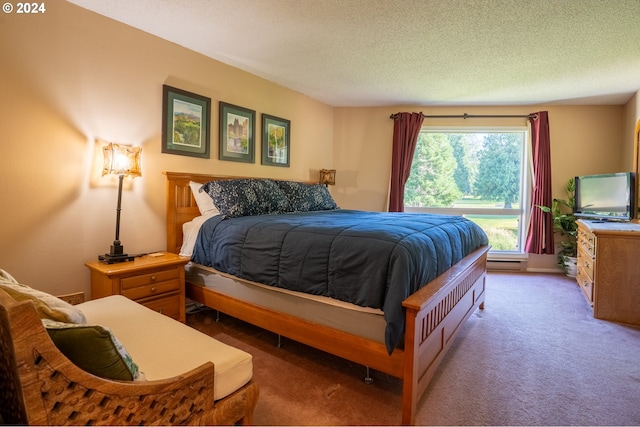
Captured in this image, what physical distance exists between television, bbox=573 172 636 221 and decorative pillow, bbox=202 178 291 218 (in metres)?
3.49

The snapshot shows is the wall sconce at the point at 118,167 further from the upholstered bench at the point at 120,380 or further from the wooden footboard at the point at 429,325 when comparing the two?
the wooden footboard at the point at 429,325

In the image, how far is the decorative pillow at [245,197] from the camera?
2623 mm

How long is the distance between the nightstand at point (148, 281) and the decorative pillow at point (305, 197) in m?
1.20

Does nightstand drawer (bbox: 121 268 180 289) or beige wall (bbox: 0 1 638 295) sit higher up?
beige wall (bbox: 0 1 638 295)

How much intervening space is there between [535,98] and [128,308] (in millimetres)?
4889

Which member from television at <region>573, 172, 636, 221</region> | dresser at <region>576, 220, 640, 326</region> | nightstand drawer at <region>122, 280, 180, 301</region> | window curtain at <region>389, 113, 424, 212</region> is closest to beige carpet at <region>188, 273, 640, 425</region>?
dresser at <region>576, 220, 640, 326</region>

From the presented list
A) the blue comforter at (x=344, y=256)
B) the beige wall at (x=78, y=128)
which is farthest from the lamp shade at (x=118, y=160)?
the blue comforter at (x=344, y=256)

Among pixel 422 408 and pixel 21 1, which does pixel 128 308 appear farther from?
pixel 21 1

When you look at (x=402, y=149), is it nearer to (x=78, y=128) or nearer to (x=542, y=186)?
(x=542, y=186)

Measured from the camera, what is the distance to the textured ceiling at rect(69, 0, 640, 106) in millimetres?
2195

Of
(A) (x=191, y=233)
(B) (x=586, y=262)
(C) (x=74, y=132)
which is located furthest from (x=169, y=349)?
(B) (x=586, y=262)

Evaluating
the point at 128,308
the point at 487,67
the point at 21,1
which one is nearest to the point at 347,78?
the point at 487,67

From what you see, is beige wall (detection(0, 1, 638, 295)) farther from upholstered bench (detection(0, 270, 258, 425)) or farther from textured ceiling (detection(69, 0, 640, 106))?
upholstered bench (detection(0, 270, 258, 425))

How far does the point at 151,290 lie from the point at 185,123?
1490mm
